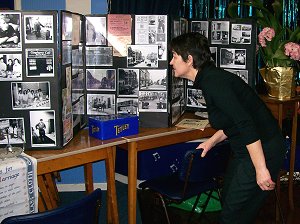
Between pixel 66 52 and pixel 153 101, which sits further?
pixel 153 101

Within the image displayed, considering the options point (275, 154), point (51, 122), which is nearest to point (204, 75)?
point (275, 154)

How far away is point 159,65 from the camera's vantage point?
2762mm

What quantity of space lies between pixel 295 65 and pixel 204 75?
147 centimetres

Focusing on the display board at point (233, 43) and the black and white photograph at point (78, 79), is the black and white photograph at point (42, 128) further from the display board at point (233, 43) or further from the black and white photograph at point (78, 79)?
the display board at point (233, 43)

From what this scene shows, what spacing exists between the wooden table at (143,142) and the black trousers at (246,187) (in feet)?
2.40

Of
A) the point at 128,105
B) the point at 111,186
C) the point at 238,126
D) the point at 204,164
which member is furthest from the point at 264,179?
the point at 128,105

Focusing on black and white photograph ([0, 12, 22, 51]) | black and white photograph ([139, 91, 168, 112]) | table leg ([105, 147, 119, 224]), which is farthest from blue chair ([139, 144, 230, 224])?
black and white photograph ([0, 12, 22, 51])

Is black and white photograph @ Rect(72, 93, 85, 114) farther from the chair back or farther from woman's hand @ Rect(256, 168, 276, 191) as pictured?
woman's hand @ Rect(256, 168, 276, 191)

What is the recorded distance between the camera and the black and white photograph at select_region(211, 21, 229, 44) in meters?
3.09

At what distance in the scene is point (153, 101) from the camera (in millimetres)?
2816

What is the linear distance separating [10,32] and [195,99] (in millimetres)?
1483

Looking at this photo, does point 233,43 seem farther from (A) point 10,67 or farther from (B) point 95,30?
(A) point 10,67

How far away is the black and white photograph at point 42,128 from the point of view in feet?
7.49

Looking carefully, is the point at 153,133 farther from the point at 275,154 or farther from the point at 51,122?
the point at 275,154
